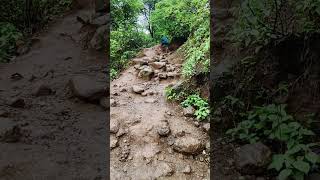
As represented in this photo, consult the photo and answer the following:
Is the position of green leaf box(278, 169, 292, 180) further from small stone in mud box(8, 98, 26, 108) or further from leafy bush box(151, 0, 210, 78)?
small stone in mud box(8, 98, 26, 108)

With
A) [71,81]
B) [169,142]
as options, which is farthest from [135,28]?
[169,142]

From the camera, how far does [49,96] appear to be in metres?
6.07

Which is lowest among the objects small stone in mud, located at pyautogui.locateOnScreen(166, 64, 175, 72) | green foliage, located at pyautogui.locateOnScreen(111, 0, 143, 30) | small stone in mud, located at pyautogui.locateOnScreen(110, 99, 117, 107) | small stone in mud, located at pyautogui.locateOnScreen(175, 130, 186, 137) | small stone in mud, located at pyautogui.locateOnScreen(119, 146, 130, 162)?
small stone in mud, located at pyautogui.locateOnScreen(119, 146, 130, 162)

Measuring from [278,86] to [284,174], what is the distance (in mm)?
1505

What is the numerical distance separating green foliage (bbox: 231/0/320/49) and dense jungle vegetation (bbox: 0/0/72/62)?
5.56 meters

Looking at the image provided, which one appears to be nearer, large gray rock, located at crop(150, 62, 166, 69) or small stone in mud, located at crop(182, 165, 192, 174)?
small stone in mud, located at crop(182, 165, 192, 174)

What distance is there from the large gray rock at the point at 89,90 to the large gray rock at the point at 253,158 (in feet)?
8.18

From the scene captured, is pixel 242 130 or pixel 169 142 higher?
pixel 242 130

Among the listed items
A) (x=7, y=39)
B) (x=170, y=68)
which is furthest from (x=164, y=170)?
(x=7, y=39)

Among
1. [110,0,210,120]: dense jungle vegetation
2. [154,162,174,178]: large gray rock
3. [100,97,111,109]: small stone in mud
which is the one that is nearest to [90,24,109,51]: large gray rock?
[110,0,210,120]: dense jungle vegetation

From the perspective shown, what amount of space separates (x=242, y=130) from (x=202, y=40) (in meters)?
3.92

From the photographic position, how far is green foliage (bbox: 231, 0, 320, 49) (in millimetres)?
4090

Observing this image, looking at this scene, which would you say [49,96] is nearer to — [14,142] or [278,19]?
[14,142]

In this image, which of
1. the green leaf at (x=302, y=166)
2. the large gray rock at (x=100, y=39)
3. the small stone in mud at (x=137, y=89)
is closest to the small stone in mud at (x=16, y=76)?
the large gray rock at (x=100, y=39)
